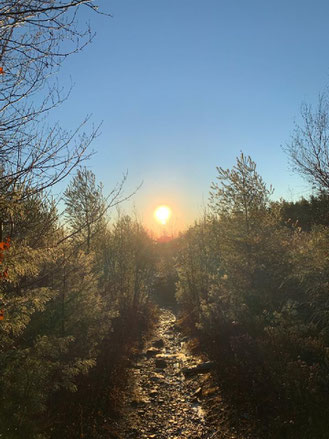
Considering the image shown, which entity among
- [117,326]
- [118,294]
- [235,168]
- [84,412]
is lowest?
[84,412]

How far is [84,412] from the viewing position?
7.00 metres

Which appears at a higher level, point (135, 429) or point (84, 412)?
point (84, 412)

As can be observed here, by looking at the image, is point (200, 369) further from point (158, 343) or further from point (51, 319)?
point (51, 319)

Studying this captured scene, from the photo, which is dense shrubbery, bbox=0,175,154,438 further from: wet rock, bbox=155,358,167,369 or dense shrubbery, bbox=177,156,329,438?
dense shrubbery, bbox=177,156,329,438

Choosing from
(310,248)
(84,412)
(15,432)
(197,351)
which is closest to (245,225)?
(310,248)

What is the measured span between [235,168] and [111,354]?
29.2 feet

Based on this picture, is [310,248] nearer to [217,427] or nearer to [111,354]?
[217,427]

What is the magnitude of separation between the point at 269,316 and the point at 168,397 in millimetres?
4116

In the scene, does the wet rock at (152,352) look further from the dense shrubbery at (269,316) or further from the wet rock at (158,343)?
the dense shrubbery at (269,316)

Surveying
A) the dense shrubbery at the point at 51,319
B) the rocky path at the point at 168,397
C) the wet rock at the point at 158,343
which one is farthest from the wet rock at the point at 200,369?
the wet rock at the point at 158,343

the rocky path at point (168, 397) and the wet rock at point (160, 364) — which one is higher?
the wet rock at point (160, 364)

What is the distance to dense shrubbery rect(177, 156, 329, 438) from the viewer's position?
6.17 meters

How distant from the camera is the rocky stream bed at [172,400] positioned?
263 inches

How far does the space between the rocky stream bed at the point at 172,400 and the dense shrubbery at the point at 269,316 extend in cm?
69
